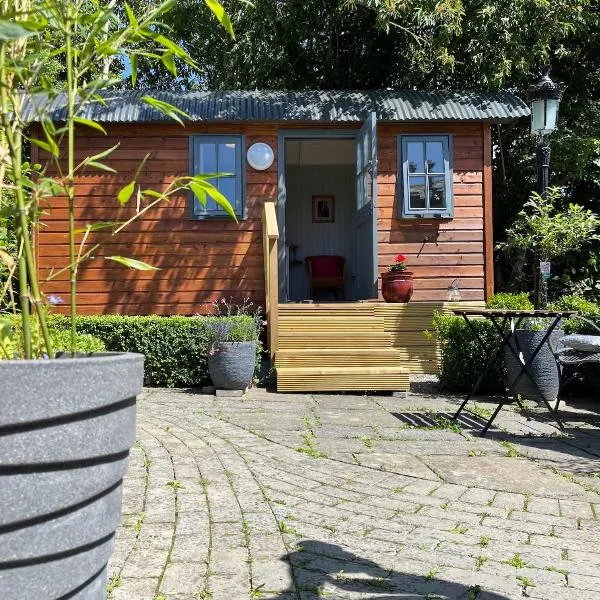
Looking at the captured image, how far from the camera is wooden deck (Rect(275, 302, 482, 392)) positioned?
6.07 metres

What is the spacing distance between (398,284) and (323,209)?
4.49 metres

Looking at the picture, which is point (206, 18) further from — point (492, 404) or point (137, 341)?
point (492, 404)

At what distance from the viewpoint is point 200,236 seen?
27.2 feet

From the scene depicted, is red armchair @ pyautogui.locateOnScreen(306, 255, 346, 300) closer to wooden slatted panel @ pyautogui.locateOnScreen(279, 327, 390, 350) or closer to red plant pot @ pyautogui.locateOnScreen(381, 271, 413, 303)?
red plant pot @ pyautogui.locateOnScreen(381, 271, 413, 303)

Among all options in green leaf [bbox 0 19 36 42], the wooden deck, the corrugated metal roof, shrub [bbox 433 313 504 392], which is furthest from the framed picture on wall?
green leaf [bbox 0 19 36 42]

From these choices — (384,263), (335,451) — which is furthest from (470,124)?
(335,451)

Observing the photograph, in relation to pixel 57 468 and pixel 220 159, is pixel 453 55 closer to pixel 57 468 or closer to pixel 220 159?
pixel 220 159

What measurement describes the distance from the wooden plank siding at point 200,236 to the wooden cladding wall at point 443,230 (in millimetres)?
13

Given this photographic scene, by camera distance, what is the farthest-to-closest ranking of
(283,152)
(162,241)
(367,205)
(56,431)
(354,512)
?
(283,152) < (162,241) < (367,205) < (354,512) < (56,431)

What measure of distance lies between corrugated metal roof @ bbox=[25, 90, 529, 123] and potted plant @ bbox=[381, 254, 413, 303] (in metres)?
1.92

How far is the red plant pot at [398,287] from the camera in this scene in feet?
25.8

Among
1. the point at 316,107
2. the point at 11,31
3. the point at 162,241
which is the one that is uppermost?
the point at 316,107

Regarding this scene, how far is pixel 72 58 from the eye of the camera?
133cm

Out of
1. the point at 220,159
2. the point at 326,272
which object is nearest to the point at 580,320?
the point at 220,159
